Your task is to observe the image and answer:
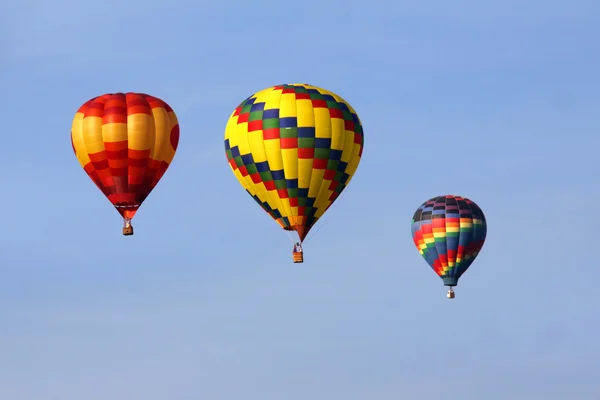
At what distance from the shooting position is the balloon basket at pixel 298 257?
58344 millimetres

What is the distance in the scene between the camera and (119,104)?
5825cm

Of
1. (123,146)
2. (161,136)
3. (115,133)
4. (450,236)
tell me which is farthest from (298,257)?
(450,236)

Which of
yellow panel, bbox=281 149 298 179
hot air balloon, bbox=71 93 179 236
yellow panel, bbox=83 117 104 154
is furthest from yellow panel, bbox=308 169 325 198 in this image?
yellow panel, bbox=83 117 104 154

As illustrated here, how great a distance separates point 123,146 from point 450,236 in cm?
2059

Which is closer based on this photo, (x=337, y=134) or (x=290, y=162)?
Answer: (x=290, y=162)

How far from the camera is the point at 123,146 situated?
57719 mm

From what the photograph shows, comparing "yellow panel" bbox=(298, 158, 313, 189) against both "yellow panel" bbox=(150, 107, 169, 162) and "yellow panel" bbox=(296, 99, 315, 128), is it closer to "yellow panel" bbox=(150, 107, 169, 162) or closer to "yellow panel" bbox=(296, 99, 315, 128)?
"yellow panel" bbox=(296, 99, 315, 128)

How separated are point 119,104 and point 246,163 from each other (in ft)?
17.0

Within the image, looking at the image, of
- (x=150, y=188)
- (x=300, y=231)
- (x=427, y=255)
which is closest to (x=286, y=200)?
(x=300, y=231)

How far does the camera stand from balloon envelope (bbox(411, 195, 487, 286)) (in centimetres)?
7319

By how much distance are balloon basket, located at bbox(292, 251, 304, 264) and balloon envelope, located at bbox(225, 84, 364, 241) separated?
733mm

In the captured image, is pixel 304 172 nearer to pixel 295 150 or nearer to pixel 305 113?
pixel 295 150

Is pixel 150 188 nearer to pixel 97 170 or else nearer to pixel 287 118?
pixel 97 170

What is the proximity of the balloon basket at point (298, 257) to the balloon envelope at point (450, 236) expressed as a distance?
1591 cm
